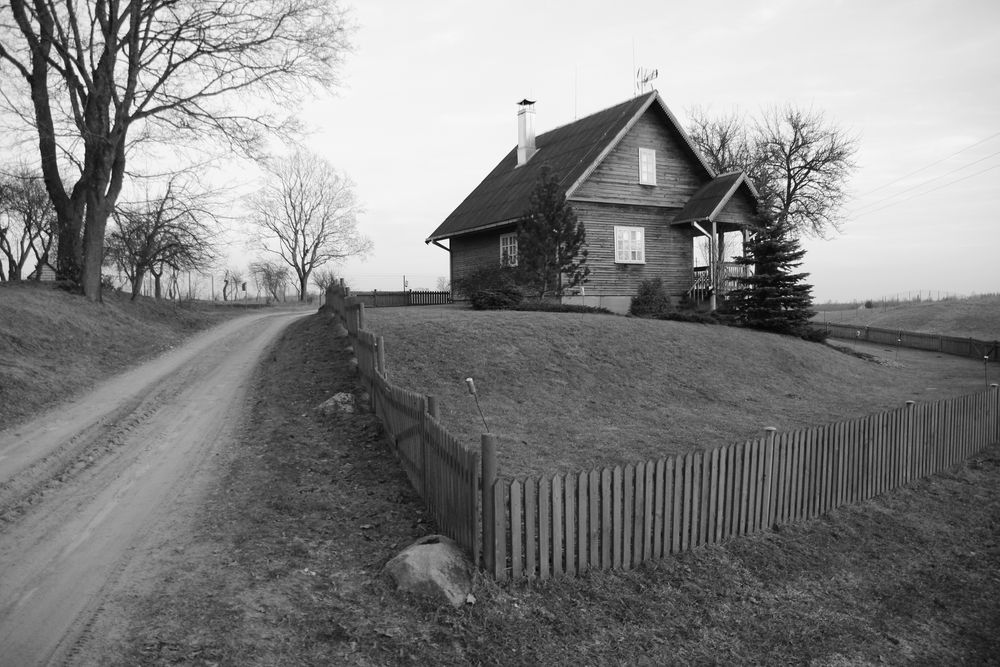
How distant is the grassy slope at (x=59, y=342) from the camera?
13070mm

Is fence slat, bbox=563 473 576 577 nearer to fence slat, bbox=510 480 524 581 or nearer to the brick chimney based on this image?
fence slat, bbox=510 480 524 581

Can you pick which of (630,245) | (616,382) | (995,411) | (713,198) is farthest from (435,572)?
(713,198)

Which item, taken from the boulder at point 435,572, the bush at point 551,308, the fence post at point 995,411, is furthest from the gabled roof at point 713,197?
the boulder at point 435,572

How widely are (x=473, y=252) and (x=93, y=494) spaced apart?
24.9 m

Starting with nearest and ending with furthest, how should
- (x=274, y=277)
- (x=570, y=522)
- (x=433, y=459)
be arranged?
(x=570, y=522)
(x=433, y=459)
(x=274, y=277)

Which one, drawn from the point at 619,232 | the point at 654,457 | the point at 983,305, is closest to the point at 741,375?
the point at 654,457

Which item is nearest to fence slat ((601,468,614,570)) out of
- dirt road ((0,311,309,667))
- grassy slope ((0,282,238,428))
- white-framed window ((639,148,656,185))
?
dirt road ((0,311,309,667))

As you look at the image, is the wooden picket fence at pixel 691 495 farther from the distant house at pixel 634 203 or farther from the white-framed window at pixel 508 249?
the white-framed window at pixel 508 249

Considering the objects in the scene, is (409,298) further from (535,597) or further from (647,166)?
(535,597)

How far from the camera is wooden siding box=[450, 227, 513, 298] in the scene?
98.7 feet

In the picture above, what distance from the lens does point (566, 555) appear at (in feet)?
20.8

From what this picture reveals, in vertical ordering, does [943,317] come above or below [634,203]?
below

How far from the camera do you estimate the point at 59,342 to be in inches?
662

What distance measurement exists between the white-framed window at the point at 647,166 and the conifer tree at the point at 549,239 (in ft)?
18.2
